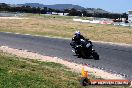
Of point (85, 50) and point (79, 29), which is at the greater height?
point (85, 50)

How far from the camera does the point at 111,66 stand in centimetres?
1841

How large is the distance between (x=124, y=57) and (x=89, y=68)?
17.5 feet

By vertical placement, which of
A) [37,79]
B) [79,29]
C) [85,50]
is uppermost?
[37,79]

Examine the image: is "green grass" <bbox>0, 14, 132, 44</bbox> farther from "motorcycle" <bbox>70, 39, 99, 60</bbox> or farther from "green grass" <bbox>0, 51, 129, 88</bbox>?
"green grass" <bbox>0, 51, 129, 88</bbox>

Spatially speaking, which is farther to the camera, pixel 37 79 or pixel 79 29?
pixel 79 29

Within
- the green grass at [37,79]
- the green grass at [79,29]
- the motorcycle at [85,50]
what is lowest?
the green grass at [79,29]

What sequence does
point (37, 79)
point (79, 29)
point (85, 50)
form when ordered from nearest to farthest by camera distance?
point (37, 79) < point (85, 50) < point (79, 29)

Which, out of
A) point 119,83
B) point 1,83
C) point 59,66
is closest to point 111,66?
point 59,66

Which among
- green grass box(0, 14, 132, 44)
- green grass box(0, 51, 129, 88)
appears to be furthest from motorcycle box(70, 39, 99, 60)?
green grass box(0, 14, 132, 44)

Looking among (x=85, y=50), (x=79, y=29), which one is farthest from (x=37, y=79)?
(x=79, y=29)

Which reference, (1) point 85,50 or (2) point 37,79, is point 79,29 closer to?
(1) point 85,50

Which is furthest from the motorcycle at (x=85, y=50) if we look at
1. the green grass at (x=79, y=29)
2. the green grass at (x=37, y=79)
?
the green grass at (x=79, y=29)

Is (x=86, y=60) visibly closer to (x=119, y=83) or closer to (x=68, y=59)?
(x=68, y=59)

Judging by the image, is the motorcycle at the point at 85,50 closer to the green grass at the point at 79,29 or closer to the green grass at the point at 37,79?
the green grass at the point at 37,79
